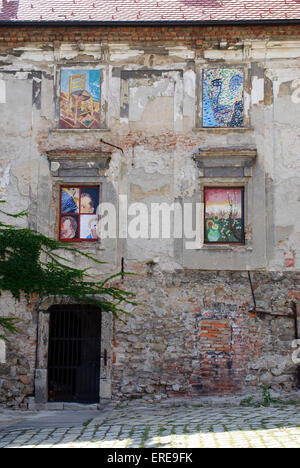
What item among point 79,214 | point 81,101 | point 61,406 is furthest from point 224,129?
point 61,406

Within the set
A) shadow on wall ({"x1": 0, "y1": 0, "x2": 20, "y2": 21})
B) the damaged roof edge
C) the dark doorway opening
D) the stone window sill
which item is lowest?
the dark doorway opening

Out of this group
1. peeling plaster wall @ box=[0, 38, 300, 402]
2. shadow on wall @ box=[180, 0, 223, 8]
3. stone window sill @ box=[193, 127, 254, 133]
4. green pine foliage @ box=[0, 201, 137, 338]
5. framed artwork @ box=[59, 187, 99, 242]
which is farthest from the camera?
shadow on wall @ box=[180, 0, 223, 8]

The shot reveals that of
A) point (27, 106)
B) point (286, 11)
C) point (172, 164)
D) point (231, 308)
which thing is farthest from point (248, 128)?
point (27, 106)

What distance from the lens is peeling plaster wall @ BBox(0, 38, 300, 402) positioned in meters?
10.9

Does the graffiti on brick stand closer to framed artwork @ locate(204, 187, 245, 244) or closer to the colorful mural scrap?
framed artwork @ locate(204, 187, 245, 244)

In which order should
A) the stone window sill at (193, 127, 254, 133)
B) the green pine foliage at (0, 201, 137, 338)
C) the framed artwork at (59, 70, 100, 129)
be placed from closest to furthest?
the green pine foliage at (0, 201, 137, 338), the stone window sill at (193, 127, 254, 133), the framed artwork at (59, 70, 100, 129)

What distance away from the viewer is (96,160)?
11.3 metres

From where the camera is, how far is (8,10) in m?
12.1

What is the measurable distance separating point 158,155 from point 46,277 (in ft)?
11.2

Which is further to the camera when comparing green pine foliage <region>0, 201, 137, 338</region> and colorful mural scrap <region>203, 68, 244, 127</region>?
colorful mural scrap <region>203, 68, 244, 127</region>

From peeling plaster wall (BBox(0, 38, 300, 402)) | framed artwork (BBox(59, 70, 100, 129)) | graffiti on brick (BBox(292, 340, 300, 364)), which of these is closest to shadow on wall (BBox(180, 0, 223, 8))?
peeling plaster wall (BBox(0, 38, 300, 402))

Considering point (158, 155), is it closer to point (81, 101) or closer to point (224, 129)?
point (224, 129)

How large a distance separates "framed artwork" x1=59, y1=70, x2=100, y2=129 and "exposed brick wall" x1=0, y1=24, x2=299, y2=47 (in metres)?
0.81

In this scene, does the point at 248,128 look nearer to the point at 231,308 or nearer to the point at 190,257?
the point at 190,257
